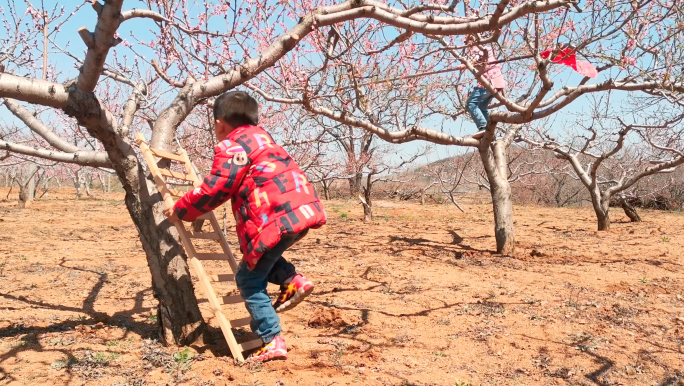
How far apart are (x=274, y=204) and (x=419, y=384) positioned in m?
1.24

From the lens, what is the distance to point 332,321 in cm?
395

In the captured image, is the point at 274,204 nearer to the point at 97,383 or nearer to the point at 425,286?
the point at 97,383

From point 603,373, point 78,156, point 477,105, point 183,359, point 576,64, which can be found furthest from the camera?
point 477,105

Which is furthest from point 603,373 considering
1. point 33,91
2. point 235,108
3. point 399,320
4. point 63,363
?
point 33,91

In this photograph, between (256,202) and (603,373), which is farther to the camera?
(603,373)

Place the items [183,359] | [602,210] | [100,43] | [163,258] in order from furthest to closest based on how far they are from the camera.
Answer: [602,210] → [163,258] → [183,359] → [100,43]

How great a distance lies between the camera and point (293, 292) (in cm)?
317

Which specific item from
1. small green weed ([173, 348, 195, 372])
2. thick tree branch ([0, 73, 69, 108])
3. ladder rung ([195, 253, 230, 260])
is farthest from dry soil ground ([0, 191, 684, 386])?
thick tree branch ([0, 73, 69, 108])

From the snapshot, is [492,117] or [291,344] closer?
[291,344]

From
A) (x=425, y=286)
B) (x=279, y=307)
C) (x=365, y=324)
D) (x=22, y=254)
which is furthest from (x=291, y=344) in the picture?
(x=22, y=254)

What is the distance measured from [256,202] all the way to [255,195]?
0.04 meters

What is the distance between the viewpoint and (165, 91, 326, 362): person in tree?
9.48ft

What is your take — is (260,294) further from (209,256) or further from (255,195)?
(255,195)

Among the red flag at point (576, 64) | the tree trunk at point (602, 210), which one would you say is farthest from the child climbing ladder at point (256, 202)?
the tree trunk at point (602, 210)
